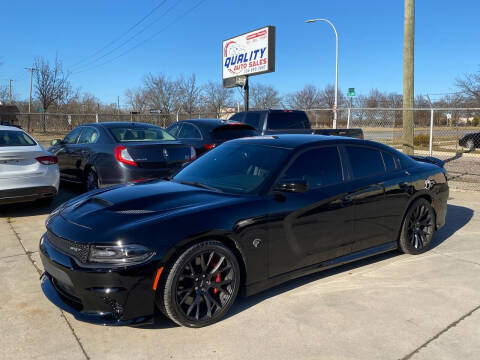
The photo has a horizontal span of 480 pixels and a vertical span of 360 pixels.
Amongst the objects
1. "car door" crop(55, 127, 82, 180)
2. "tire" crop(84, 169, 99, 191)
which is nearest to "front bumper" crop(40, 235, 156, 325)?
"tire" crop(84, 169, 99, 191)

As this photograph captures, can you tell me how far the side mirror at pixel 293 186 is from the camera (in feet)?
11.8

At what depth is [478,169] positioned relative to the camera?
12891 millimetres

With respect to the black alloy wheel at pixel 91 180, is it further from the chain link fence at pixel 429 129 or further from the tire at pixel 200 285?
the chain link fence at pixel 429 129

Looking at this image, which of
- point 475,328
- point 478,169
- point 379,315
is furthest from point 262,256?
point 478,169

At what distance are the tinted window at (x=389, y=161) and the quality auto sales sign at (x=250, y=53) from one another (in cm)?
1299

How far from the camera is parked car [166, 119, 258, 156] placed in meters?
9.04

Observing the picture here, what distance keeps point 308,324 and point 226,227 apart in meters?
1.02

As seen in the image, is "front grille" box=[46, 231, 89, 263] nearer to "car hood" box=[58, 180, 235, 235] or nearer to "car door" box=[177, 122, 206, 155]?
"car hood" box=[58, 180, 235, 235]

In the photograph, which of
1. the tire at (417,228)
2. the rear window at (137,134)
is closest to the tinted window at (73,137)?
the rear window at (137,134)

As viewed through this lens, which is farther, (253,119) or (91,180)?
(253,119)

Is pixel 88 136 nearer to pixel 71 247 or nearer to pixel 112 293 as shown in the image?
pixel 71 247

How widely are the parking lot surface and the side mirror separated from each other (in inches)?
39.7

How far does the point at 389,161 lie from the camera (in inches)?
191

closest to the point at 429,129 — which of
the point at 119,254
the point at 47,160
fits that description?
the point at 47,160
